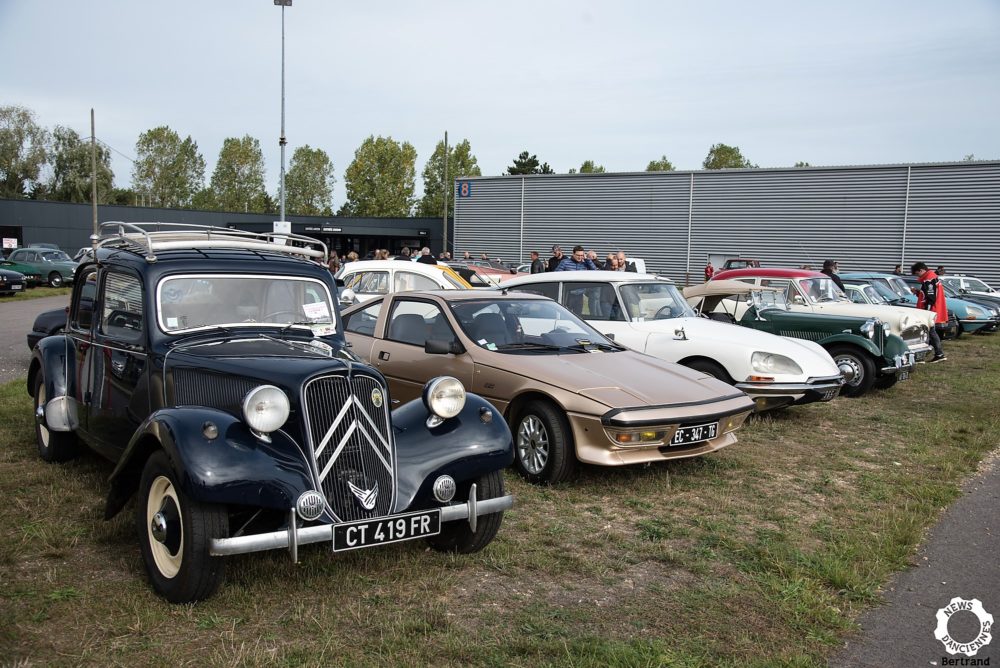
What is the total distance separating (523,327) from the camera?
23.4ft

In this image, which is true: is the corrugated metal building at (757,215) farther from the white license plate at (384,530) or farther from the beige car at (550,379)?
the white license plate at (384,530)

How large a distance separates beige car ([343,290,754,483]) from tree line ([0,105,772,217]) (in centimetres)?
6345

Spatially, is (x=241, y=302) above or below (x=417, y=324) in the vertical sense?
above

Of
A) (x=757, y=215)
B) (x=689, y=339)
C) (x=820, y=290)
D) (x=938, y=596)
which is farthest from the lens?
(x=757, y=215)

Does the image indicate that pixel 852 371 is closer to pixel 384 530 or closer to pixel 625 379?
pixel 625 379

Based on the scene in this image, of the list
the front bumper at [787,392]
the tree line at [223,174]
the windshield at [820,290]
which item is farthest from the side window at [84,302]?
the tree line at [223,174]

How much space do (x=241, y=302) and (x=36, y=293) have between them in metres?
27.0

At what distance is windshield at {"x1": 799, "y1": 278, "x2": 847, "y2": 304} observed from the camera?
13383mm

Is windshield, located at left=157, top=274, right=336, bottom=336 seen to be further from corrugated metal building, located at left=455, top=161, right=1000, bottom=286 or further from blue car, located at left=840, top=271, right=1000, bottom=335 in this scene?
corrugated metal building, located at left=455, top=161, right=1000, bottom=286

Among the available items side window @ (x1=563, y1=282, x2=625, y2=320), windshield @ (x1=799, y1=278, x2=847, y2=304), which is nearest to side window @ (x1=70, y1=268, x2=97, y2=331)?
side window @ (x1=563, y1=282, x2=625, y2=320)

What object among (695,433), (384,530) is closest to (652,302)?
(695,433)

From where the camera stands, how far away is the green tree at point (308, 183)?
80188 millimetres

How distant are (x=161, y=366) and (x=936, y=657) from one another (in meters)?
4.34

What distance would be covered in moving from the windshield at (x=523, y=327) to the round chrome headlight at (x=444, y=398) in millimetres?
2154
